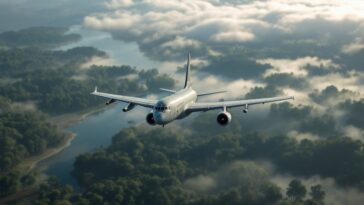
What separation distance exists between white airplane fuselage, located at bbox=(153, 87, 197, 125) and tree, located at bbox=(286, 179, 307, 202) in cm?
7889

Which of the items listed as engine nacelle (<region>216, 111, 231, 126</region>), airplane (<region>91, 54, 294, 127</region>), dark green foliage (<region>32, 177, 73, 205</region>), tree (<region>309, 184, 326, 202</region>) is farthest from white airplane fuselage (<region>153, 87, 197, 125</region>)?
tree (<region>309, 184, 326, 202</region>)

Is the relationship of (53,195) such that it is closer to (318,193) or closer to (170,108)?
(170,108)

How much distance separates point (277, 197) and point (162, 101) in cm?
9275

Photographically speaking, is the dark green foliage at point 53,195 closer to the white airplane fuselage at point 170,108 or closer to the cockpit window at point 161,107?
the white airplane fuselage at point 170,108

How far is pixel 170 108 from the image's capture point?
11550 centimetres

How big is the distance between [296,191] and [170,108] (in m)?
95.5

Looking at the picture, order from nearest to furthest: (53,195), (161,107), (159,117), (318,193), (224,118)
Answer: (159,117)
(161,107)
(224,118)
(53,195)
(318,193)

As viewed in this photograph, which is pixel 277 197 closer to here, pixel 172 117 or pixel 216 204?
pixel 216 204

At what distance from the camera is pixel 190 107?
12800 centimetres

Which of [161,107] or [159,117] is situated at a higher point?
[161,107]

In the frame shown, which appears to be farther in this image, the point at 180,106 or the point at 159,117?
the point at 180,106

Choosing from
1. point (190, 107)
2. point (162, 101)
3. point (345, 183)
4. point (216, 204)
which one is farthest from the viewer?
point (345, 183)

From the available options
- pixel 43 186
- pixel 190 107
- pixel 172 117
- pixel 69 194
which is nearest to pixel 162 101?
pixel 172 117

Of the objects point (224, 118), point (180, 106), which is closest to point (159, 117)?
point (180, 106)
